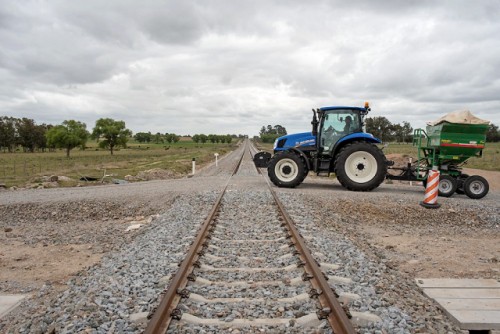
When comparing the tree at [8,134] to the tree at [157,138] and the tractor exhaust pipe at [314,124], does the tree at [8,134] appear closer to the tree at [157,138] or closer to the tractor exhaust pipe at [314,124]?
the tree at [157,138]

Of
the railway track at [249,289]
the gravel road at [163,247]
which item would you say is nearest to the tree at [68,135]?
the gravel road at [163,247]

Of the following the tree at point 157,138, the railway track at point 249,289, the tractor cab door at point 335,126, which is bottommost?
the railway track at point 249,289

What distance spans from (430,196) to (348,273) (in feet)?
22.5

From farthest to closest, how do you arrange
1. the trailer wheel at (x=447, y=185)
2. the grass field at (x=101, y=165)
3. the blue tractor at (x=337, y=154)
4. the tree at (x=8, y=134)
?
the tree at (x=8, y=134) → the grass field at (x=101, y=165) → the blue tractor at (x=337, y=154) → the trailer wheel at (x=447, y=185)

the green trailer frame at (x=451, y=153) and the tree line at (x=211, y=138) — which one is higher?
the tree line at (x=211, y=138)

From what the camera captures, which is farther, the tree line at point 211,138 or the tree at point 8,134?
the tree line at point 211,138

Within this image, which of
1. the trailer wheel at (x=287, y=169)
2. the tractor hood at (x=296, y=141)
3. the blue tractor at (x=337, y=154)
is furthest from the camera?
the tractor hood at (x=296, y=141)

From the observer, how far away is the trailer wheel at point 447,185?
13.3 m

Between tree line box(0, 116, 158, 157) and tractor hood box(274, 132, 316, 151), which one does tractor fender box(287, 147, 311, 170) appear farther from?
tree line box(0, 116, 158, 157)

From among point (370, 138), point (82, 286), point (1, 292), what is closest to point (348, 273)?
point (82, 286)

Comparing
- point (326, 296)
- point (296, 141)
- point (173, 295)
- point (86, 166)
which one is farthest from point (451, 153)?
point (86, 166)

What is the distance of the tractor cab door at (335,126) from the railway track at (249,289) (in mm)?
6687

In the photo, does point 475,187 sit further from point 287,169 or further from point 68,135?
point 68,135

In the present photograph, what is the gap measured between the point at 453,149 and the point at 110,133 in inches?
2812
